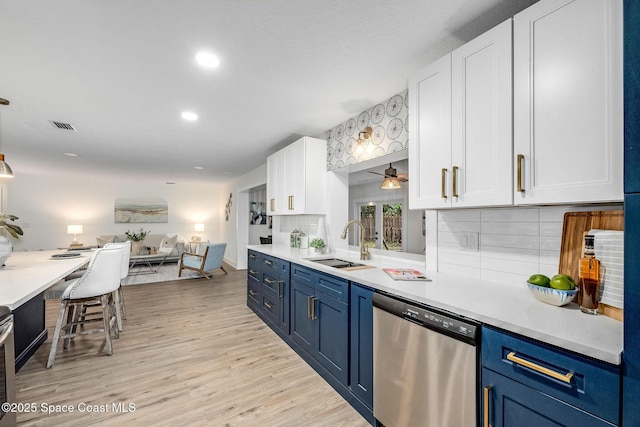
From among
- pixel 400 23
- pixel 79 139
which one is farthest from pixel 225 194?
pixel 400 23

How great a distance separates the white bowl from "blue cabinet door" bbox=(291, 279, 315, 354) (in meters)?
1.63

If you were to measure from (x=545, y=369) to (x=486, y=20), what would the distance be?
1805 mm

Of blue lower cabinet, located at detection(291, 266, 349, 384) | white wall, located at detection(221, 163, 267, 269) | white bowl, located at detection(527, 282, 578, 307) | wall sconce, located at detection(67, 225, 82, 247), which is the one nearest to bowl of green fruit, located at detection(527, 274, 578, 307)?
white bowl, located at detection(527, 282, 578, 307)

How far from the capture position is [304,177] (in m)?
3.44

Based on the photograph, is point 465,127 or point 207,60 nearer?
point 465,127

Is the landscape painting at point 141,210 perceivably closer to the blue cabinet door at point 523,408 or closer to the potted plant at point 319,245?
the potted plant at point 319,245

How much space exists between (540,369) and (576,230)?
77 cm

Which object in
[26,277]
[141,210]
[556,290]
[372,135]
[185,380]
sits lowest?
[185,380]

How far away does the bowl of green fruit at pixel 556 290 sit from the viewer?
4.11ft

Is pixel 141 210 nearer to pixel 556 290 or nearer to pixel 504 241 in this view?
pixel 504 241

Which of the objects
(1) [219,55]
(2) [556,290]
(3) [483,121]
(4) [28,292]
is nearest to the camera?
(2) [556,290]

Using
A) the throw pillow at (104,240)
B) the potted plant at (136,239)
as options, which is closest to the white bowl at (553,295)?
the potted plant at (136,239)

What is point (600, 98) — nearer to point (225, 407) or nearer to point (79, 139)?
point (225, 407)

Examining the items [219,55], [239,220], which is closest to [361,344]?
[219,55]
